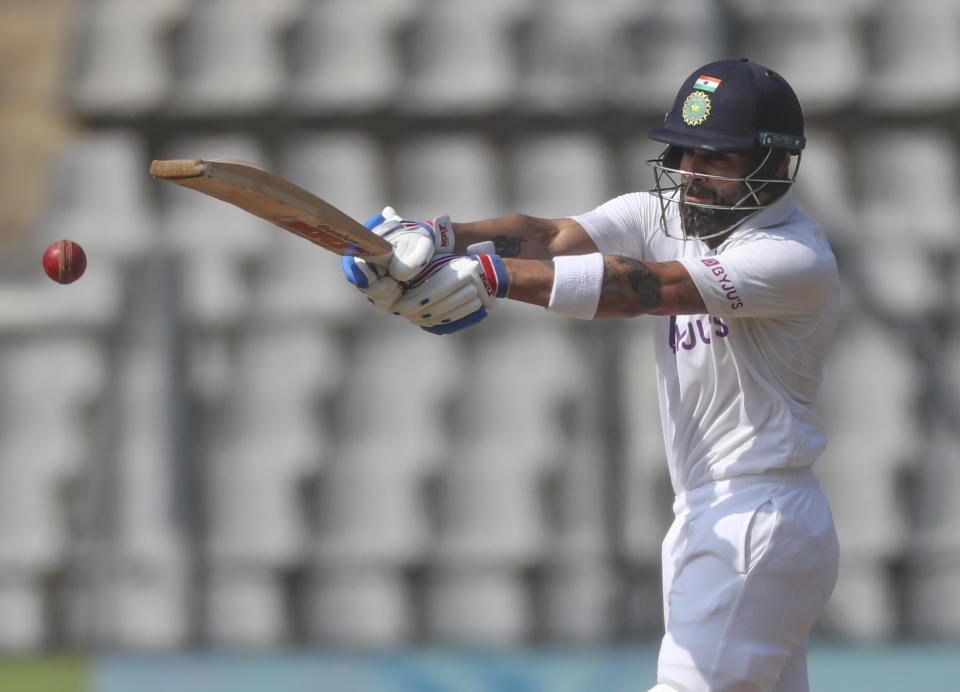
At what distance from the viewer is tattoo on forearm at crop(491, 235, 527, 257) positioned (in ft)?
8.99

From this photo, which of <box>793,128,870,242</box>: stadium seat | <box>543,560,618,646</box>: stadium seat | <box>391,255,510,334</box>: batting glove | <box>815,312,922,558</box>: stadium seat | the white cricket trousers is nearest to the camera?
<box>391,255,510,334</box>: batting glove

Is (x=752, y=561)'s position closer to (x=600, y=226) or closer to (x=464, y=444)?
(x=600, y=226)

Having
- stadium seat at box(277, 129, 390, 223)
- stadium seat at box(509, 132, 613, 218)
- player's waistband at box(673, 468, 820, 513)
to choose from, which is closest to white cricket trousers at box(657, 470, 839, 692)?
player's waistband at box(673, 468, 820, 513)

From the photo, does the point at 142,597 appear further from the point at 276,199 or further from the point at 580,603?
the point at 276,199

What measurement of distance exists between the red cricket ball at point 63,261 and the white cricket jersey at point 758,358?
1.12m

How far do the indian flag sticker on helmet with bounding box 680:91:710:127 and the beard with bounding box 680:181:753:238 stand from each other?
12 cm

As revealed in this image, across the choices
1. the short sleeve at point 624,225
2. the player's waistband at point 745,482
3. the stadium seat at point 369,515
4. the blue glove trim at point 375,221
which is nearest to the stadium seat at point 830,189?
the stadium seat at point 369,515

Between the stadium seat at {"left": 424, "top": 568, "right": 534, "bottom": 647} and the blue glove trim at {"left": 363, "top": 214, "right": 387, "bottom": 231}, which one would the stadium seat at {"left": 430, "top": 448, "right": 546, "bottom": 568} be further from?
the blue glove trim at {"left": 363, "top": 214, "right": 387, "bottom": 231}

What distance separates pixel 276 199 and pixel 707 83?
2.77ft

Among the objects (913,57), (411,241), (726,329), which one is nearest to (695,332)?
(726,329)

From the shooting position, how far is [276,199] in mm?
2322

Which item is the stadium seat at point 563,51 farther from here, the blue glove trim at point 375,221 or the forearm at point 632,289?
the forearm at point 632,289

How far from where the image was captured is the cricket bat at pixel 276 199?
2.20 m

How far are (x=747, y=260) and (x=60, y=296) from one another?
355cm
